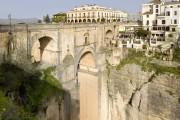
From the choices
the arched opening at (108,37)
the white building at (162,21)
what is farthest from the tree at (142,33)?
the arched opening at (108,37)

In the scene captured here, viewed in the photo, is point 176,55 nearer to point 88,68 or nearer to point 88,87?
point 88,68

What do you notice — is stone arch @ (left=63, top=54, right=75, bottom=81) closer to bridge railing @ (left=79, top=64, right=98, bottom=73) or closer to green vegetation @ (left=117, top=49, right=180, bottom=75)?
bridge railing @ (left=79, top=64, right=98, bottom=73)

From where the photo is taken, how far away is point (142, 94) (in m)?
23.6

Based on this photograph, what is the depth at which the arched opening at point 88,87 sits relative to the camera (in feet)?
87.2

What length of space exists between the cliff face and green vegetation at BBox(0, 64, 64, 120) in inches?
243

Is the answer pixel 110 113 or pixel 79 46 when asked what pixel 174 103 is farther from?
pixel 79 46

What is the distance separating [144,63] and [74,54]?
6231 mm

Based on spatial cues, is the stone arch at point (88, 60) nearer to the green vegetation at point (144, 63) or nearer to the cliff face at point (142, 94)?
the cliff face at point (142, 94)

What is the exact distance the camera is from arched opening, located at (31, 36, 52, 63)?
2253 centimetres

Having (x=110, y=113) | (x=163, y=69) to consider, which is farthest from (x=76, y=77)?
(x=163, y=69)

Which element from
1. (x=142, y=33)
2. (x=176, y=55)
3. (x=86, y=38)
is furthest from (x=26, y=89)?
(x=142, y=33)

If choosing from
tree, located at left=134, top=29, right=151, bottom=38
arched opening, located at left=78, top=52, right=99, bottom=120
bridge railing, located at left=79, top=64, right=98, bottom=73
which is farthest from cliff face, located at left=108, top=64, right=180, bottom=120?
tree, located at left=134, top=29, right=151, bottom=38

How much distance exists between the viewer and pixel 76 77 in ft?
83.5

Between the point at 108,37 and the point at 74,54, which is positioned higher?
the point at 108,37
